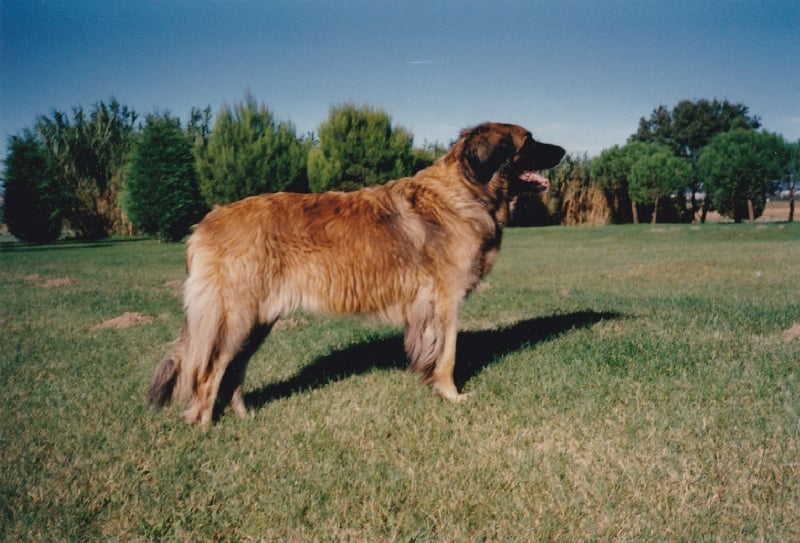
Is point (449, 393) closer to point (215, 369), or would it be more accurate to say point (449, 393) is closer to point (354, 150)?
point (215, 369)

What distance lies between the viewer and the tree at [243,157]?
27109mm

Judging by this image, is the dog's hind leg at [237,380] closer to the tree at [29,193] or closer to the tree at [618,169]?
the tree at [29,193]

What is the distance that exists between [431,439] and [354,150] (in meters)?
26.5

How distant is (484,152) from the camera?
432 cm

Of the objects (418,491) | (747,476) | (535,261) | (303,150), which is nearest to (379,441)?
(418,491)

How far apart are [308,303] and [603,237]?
79.1 ft

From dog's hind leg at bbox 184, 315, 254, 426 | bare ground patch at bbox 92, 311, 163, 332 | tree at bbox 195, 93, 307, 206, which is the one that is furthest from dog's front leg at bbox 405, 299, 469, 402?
tree at bbox 195, 93, 307, 206

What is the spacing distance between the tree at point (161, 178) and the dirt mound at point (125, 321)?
20.9m

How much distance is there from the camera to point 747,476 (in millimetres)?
2738

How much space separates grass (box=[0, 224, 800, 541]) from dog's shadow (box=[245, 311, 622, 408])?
0.04 meters

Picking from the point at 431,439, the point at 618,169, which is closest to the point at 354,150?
the point at 618,169

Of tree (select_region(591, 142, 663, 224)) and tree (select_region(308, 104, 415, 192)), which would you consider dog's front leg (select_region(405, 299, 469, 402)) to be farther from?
tree (select_region(591, 142, 663, 224))

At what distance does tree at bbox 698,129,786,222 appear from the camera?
1256 inches

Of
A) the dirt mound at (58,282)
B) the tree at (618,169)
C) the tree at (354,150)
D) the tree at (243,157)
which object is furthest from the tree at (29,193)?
the tree at (618,169)
